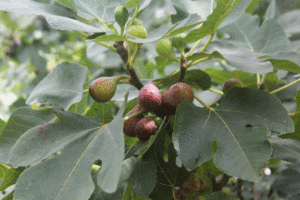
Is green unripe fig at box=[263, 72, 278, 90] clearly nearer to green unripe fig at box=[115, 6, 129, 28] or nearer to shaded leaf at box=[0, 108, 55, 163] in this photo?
green unripe fig at box=[115, 6, 129, 28]

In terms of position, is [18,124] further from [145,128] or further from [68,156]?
[145,128]

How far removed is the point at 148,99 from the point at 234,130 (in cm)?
23

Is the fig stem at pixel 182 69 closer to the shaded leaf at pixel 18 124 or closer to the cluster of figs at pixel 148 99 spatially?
the cluster of figs at pixel 148 99

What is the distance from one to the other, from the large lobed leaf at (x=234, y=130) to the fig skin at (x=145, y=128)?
72mm

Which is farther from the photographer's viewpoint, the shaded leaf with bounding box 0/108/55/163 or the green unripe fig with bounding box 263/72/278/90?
the green unripe fig with bounding box 263/72/278/90

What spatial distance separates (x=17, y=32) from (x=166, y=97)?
8.73ft

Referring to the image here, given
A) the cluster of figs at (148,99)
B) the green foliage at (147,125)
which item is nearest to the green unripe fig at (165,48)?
the green foliage at (147,125)

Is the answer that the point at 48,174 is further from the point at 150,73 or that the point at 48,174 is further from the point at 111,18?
the point at 150,73

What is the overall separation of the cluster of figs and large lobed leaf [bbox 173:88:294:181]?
0.04 m

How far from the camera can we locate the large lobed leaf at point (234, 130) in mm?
609

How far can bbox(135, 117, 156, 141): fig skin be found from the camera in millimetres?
712

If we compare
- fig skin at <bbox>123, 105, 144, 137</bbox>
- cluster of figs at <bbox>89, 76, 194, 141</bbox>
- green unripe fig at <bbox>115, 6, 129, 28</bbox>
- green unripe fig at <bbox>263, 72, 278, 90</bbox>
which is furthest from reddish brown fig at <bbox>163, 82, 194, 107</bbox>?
green unripe fig at <bbox>263, 72, 278, 90</bbox>

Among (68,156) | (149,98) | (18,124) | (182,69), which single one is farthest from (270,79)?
(18,124)

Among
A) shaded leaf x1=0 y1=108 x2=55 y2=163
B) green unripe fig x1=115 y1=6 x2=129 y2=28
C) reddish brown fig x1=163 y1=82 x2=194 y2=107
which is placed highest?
green unripe fig x1=115 y1=6 x2=129 y2=28
